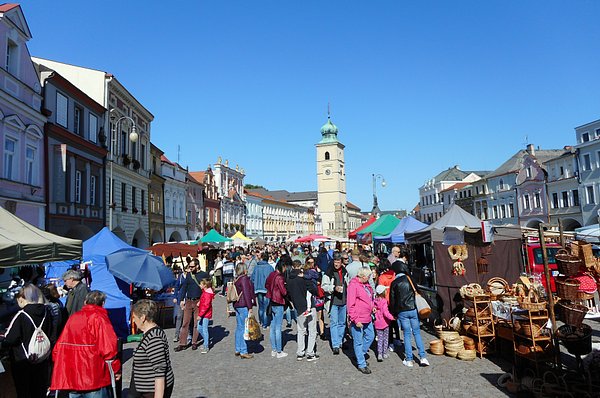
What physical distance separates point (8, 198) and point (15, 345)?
12931 millimetres

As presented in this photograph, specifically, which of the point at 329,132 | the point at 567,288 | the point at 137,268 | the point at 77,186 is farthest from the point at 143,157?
the point at 329,132

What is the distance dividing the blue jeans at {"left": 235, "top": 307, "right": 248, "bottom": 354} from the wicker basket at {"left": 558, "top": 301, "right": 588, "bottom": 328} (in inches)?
221

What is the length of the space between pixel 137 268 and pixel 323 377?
229 inches

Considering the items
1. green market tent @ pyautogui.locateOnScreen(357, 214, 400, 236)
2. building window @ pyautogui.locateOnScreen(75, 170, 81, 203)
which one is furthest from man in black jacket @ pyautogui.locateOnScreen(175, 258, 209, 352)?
green market tent @ pyautogui.locateOnScreen(357, 214, 400, 236)

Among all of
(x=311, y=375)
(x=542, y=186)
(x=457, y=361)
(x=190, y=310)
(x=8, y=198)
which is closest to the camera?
(x=311, y=375)

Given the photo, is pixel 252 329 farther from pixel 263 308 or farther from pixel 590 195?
pixel 590 195

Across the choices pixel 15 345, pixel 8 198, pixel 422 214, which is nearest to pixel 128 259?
pixel 15 345

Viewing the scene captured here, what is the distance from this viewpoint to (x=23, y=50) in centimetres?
1741

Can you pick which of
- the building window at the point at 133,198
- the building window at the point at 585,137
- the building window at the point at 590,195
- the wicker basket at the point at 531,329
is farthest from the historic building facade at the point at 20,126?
the building window at the point at 590,195

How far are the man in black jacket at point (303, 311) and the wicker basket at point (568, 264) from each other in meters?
4.24

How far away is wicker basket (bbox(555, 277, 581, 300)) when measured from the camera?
6.17 meters

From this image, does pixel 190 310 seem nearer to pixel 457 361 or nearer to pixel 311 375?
pixel 311 375

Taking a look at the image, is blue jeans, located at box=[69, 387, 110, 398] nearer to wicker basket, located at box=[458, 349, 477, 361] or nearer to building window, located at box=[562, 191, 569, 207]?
wicker basket, located at box=[458, 349, 477, 361]

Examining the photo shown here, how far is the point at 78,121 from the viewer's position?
874 inches
